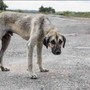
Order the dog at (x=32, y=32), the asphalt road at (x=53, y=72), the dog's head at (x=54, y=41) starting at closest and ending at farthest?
the asphalt road at (x=53, y=72)
the dog's head at (x=54, y=41)
the dog at (x=32, y=32)

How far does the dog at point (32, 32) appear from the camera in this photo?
9.27 meters

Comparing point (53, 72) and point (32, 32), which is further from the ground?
point (32, 32)

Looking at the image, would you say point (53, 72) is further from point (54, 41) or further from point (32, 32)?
point (54, 41)

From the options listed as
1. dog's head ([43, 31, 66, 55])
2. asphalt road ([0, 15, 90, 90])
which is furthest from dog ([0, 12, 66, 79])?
asphalt road ([0, 15, 90, 90])

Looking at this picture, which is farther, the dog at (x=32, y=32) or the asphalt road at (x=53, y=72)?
the dog at (x=32, y=32)

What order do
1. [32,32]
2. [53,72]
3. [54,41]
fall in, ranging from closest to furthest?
[54,41]
[32,32]
[53,72]

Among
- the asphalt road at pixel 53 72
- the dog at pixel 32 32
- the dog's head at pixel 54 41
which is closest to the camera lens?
the asphalt road at pixel 53 72

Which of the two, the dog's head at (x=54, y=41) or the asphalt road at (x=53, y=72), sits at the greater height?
the dog's head at (x=54, y=41)

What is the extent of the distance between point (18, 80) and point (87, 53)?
4.17 m

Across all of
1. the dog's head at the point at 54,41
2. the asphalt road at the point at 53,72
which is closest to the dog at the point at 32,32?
the dog's head at the point at 54,41

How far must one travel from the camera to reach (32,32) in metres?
9.84

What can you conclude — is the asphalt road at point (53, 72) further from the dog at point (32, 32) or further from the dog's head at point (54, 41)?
the dog's head at point (54, 41)


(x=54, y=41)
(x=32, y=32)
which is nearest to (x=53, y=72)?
(x=32, y=32)

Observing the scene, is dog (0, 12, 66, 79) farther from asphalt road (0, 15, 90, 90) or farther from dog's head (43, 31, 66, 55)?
asphalt road (0, 15, 90, 90)
